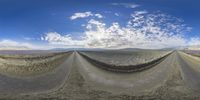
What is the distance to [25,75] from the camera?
42.9ft

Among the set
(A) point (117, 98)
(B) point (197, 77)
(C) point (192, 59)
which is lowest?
(A) point (117, 98)

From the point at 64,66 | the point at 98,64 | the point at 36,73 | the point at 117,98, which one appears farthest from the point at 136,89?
the point at 36,73

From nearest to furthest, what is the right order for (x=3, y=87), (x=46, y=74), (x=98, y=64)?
(x=98, y=64) < (x=46, y=74) < (x=3, y=87)

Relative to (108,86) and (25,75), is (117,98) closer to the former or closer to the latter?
(108,86)

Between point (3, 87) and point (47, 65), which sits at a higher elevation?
point (47, 65)

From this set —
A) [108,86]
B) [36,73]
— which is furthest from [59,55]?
[108,86]

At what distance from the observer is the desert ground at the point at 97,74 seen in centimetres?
1199

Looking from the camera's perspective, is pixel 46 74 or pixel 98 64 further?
pixel 46 74

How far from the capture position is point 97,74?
1198cm

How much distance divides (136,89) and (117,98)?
0.92 m

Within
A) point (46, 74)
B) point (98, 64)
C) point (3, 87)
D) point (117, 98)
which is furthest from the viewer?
point (3, 87)

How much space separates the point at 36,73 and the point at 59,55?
136cm

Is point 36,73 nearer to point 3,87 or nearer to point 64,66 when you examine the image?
point 64,66

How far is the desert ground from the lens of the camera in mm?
11992
